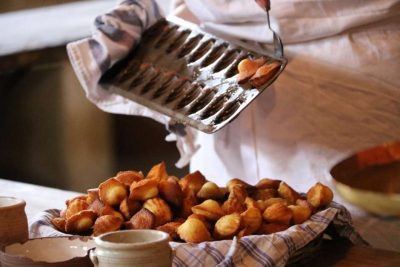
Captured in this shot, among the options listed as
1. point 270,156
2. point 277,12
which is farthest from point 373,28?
point 270,156

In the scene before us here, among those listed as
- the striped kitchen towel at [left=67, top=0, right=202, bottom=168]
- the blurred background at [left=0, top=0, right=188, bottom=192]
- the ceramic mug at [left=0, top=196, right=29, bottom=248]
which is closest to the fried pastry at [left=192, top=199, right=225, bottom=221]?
the ceramic mug at [left=0, top=196, right=29, bottom=248]

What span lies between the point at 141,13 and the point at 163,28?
0.18 ft

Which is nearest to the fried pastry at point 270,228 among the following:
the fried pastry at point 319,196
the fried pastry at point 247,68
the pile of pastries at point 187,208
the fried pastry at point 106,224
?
the pile of pastries at point 187,208

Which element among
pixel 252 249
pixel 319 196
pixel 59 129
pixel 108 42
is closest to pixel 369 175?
pixel 252 249

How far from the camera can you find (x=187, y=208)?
4.25 feet

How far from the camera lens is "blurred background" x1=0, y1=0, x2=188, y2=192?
420cm

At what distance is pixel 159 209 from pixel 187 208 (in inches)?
2.4

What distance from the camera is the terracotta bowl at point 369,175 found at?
864mm

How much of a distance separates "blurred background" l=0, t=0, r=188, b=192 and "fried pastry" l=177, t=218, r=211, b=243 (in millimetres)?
2980

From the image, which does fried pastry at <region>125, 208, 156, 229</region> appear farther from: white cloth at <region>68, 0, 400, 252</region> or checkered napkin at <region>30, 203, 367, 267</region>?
white cloth at <region>68, 0, 400, 252</region>

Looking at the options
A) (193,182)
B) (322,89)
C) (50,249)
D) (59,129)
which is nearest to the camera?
(50,249)

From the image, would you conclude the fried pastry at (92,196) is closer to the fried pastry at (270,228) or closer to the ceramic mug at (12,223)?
the ceramic mug at (12,223)

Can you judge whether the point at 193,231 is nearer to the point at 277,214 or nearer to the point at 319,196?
the point at 277,214

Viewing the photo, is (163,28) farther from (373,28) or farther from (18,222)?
(18,222)
